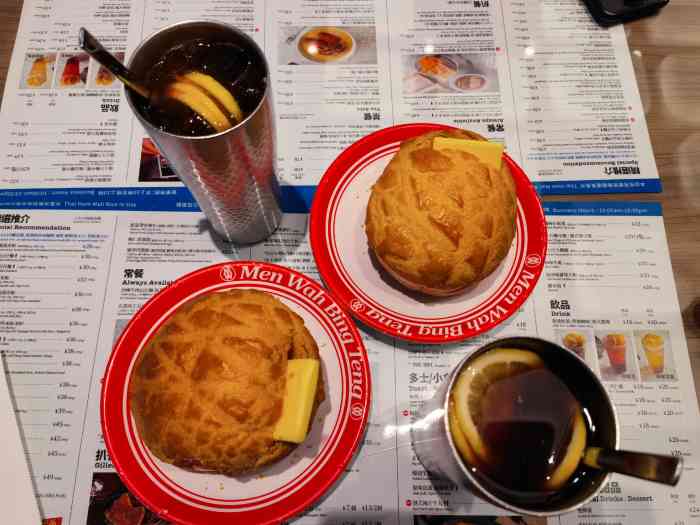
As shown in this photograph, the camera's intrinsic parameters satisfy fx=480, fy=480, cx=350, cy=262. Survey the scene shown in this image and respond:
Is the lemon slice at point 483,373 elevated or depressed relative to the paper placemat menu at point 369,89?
depressed

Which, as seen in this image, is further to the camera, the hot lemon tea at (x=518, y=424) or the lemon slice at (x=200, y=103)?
the lemon slice at (x=200, y=103)

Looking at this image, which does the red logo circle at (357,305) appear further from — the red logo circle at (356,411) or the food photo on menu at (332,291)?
the red logo circle at (356,411)

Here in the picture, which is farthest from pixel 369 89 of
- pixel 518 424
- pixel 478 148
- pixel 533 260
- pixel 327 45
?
pixel 518 424

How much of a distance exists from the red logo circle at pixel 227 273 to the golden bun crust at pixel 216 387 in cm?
19

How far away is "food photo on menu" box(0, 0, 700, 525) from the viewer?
96cm

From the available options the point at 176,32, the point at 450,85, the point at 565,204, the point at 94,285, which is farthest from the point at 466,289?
the point at 94,285

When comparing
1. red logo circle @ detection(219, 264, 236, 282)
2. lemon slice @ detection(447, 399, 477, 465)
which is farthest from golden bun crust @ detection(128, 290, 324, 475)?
lemon slice @ detection(447, 399, 477, 465)

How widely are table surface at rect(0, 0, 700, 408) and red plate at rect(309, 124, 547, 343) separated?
345 mm

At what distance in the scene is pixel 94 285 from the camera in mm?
1395

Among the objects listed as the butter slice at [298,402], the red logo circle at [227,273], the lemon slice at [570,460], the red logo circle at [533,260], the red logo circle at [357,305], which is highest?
the red logo circle at [533,260]

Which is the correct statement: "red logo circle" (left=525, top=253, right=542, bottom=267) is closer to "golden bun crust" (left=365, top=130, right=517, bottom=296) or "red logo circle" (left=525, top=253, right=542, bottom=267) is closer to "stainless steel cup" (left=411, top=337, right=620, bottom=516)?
"golden bun crust" (left=365, top=130, right=517, bottom=296)

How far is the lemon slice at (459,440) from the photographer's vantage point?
0.90 meters

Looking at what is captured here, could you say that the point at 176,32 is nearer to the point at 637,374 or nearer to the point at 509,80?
the point at 509,80

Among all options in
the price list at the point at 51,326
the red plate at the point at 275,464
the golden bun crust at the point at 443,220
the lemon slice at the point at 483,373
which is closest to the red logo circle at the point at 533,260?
the golden bun crust at the point at 443,220
